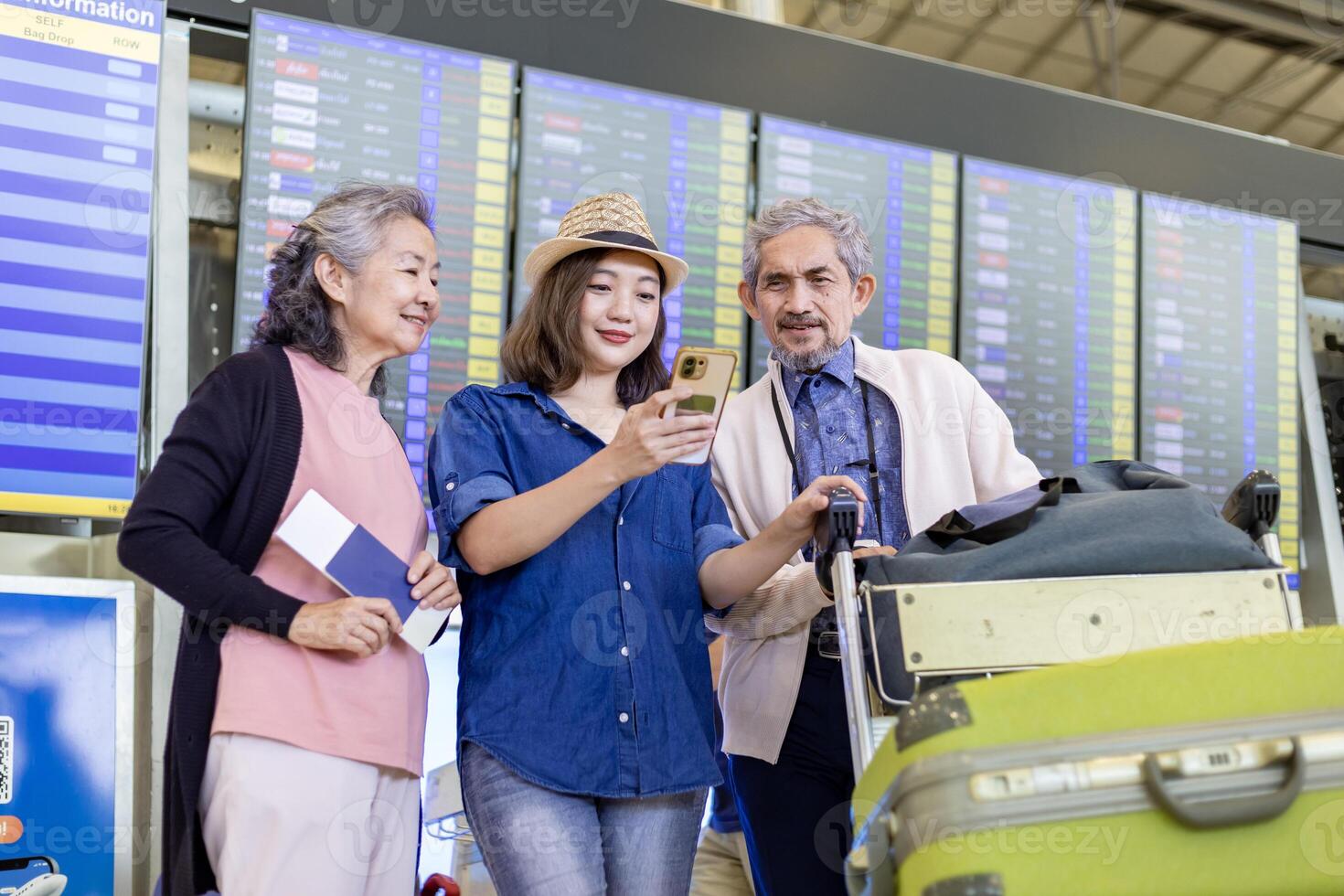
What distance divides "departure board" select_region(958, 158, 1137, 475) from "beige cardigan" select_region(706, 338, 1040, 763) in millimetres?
1682

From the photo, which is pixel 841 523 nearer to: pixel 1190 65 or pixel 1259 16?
pixel 1259 16

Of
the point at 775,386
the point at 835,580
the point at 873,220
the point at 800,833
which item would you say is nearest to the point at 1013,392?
the point at 873,220

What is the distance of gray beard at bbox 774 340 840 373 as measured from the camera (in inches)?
94.0

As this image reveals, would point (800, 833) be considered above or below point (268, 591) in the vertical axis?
below

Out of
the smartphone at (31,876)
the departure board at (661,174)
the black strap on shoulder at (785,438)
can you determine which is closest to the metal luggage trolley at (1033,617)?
the black strap on shoulder at (785,438)

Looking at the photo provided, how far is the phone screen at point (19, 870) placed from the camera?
2.49 meters

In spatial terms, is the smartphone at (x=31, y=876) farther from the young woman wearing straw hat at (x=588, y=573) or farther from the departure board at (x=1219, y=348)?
the departure board at (x=1219, y=348)

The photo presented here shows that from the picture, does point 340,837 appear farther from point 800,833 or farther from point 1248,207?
point 1248,207

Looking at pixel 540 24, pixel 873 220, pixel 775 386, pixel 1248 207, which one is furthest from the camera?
pixel 1248 207

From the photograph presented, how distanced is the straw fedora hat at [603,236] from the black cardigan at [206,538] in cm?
47

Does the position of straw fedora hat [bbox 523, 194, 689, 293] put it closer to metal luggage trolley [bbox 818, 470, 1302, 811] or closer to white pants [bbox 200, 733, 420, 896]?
metal luggage trolley [bbox 818, 470, 1302, 811]

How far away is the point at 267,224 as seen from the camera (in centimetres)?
320

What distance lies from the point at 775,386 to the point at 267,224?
1.51 m

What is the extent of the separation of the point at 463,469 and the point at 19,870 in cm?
142
